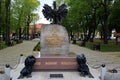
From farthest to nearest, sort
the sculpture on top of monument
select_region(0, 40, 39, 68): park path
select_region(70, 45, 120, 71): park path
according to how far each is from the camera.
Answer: select_region(0, 40, 39, 68): park path, select_region(70, 45, 120, 71): park path, the sculpture on top of monument

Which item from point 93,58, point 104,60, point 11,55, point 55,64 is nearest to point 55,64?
point 55,64

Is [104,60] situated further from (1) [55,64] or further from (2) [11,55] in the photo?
(1) [55,64]

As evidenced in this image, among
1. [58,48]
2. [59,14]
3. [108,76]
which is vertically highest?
[59,14]

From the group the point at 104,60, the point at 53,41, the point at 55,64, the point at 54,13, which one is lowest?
the point at 104,60

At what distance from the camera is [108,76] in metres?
16.4

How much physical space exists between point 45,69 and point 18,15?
68.6 m

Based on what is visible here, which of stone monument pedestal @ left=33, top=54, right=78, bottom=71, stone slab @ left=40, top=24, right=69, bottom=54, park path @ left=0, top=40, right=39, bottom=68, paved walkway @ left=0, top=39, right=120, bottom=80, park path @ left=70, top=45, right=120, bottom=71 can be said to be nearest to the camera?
stone monument pedestal @ left=33, top=54, right=78, bottom=71

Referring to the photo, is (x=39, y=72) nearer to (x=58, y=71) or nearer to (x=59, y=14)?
(x=58, y=71)

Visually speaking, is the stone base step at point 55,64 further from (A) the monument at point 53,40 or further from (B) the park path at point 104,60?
(B) the park path at point 104,60

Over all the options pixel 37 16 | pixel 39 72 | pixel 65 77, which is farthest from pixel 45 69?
pixel 37 16

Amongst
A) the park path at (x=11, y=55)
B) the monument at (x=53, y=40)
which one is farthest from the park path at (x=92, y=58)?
the monument at (x=53, y=40)

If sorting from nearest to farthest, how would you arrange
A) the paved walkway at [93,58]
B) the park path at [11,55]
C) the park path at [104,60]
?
the park path at [104,60] < the paved walkway at [93,58] < the park path at [11,55]

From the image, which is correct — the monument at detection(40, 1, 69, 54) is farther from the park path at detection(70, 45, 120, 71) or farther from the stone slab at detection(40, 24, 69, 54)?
the park path at detection(70, 45, 120, 71)

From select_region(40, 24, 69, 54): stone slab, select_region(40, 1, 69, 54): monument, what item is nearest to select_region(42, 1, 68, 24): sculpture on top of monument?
select_region(40, 1, 69, 54): monument
